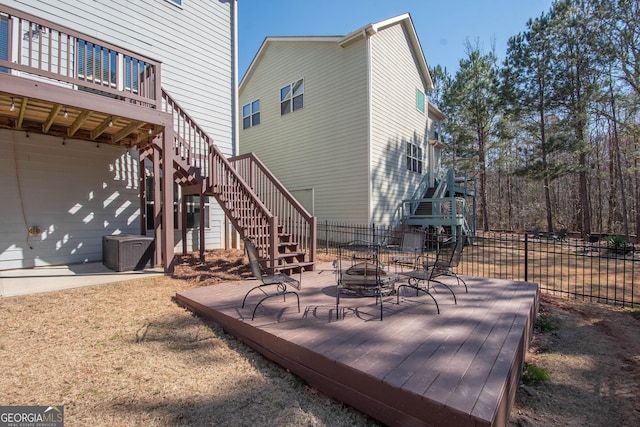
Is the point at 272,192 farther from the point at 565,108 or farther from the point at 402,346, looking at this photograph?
the point at 565,108

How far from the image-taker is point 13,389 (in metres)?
2.55

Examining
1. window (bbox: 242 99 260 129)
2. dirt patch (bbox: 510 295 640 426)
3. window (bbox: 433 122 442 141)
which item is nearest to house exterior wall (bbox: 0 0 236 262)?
window (bbox: 242 99 260 129)

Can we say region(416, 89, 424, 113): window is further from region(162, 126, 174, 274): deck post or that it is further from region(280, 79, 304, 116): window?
region(162, 126, 174, 274): deck post

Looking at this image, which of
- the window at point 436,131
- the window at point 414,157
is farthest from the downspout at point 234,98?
the window at point 436,131

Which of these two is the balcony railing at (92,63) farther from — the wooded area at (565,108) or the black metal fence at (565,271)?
the wooded area at (565,108)

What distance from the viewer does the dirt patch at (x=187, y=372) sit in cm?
235

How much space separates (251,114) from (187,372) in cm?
1499

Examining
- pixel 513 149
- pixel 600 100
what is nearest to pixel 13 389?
pixel 600 100

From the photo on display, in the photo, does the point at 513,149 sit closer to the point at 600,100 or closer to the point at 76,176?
the point at 600,100

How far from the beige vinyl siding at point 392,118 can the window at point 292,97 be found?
11.7 ft

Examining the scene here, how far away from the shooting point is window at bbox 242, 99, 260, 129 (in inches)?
617

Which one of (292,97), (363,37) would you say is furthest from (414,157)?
(292,97)

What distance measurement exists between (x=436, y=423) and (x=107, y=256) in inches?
293

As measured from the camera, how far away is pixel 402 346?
107 inches
